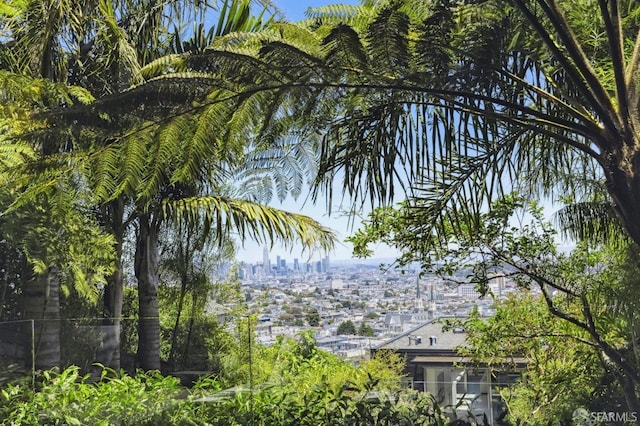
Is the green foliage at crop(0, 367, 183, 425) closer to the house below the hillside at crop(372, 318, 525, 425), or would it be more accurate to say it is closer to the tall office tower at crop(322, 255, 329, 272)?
the house below the hillside at crop(372, 318, 525, 425)

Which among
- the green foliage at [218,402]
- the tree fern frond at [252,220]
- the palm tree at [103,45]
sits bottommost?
the green foliage at [218,402]

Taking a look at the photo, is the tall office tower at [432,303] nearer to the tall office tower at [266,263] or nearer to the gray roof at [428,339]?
the gray roof at [428,339]

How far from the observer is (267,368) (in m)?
4.04

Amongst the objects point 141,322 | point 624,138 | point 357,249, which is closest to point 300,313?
point 357,249

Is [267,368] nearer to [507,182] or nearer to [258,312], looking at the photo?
[258,312]

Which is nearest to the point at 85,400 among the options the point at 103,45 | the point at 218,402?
the point at 218,402

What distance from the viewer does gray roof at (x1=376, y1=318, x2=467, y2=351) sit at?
4.77m

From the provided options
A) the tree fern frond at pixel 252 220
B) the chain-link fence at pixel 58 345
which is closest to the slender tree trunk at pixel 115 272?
the tree fern frond at pixel 252 220

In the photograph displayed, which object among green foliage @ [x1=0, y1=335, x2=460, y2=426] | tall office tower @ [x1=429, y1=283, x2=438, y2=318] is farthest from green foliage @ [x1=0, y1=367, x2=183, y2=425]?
tall office tower @ [x1=429, y1=283, x2=438, y2=318]

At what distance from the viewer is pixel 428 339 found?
492cm

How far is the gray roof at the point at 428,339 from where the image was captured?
4.77 meters

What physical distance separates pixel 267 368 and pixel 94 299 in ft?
5.16

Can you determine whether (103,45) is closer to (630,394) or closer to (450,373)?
(450,373)

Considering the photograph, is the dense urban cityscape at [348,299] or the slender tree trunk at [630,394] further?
the dense urban cityscape at [348,299]
